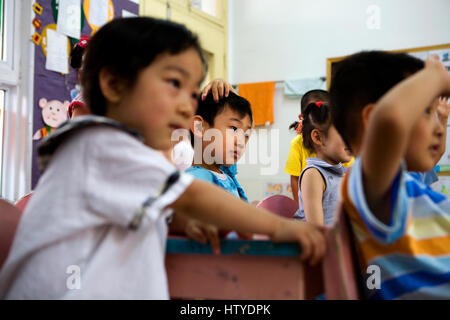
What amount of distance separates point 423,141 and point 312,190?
836mm

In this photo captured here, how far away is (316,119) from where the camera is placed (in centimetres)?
173

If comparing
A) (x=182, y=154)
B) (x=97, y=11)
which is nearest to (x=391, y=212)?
(x=182, y=154)

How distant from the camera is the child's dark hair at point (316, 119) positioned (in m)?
1.70

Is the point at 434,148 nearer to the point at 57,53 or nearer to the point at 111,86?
the point at 111,86

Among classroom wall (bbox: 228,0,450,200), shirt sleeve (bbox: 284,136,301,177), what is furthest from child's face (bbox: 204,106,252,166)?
classroom wall (bbox: 228,0,450,200)

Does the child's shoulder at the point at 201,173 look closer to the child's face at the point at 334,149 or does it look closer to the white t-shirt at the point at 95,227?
the child's face at the point at 334,149

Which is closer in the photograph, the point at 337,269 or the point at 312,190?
the point at 337,269

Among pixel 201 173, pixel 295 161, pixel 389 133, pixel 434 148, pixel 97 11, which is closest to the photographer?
pixel 389 133

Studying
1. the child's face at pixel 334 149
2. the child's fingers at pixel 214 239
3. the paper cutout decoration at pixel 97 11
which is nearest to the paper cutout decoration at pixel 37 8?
the paper cutout decoration at pixel 97 11

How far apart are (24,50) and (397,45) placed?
123 inches

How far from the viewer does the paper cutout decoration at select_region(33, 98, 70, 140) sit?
8.76 feet

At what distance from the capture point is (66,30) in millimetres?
2812

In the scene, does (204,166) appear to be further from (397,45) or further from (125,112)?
(397,45)
